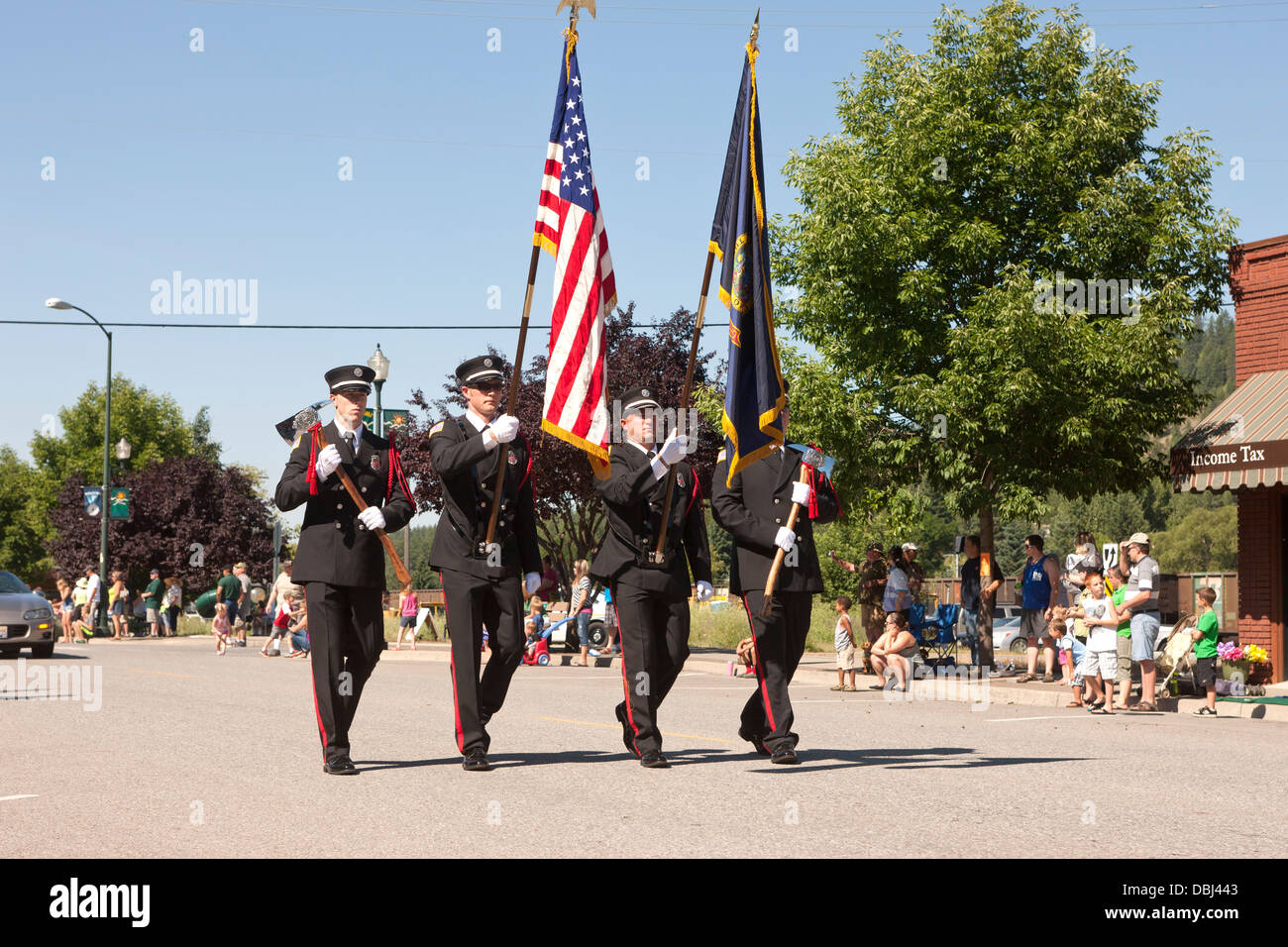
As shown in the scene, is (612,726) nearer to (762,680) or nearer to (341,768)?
(762,680)

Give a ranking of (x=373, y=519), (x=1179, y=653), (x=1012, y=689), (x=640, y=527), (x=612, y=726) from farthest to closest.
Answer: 1. (x=1012, y=689)
2. (x=1179, y=653)
3. (x=612, y=726)
4. (x=640, y=527)
5. (x=373, y=519)

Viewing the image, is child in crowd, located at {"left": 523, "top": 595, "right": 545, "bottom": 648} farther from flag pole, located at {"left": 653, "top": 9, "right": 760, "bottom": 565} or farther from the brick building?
flag pole, located at {"left": 653, "top": 9, "right": 760, "bottom": 565}

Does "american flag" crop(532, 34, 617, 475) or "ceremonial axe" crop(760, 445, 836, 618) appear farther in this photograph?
"american flag" crop(532, 34, 617, 475)

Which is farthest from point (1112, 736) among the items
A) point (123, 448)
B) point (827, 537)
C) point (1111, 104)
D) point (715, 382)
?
point (827, 537)

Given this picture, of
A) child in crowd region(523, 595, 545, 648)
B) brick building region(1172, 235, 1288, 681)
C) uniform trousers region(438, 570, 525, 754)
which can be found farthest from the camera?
child in crowd region(523, 595, 545, 648)

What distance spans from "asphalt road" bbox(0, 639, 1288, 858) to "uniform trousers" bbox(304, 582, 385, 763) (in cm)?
33

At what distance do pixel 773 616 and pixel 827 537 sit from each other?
73895 mm

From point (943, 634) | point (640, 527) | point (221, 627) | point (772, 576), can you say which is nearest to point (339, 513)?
point (640, 527)

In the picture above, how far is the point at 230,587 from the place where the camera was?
31000mm

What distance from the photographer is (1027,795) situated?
7328 mm

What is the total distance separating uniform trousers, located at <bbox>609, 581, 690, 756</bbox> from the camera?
8312 millimetres

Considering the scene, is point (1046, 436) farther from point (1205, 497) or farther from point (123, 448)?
point (1205, 497)

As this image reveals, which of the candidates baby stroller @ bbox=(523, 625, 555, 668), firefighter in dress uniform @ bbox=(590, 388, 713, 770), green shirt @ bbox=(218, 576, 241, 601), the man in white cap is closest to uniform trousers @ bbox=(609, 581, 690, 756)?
firefighter in dress uniform @ bbox=(590, 388, 713, 770)

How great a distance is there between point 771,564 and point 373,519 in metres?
2.45
